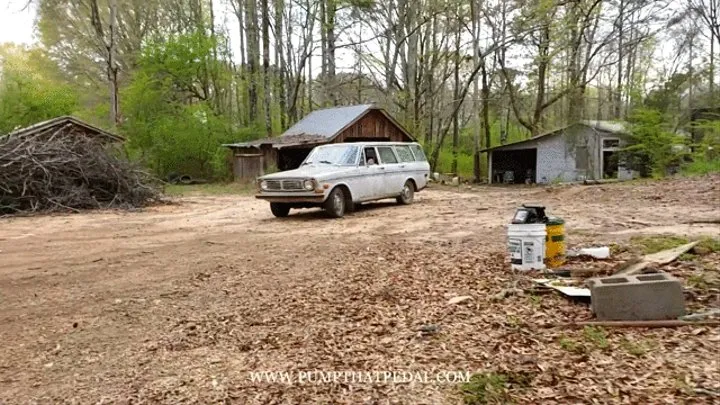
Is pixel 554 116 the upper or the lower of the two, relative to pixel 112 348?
upper

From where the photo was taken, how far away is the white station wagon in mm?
10867

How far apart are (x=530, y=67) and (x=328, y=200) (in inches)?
907

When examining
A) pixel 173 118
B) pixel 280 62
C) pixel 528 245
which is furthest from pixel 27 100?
pixel 528 245

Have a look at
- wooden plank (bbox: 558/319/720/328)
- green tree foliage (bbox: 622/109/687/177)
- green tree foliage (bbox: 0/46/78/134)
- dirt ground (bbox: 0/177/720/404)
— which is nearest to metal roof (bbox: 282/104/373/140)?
green tree foliage (bbox: 0/46/78/134)

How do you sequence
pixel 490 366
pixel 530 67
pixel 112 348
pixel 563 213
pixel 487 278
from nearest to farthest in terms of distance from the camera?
pixel 490 366 → pixel 112 348 → pixel 487 278 → pixel 563 213 → pixel 530 67

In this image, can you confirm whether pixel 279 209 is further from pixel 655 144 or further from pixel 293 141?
pixel 655 144

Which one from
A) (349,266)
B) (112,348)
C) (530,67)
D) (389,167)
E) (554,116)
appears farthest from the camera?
(554,116)

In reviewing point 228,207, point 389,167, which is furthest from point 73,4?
point 389,167

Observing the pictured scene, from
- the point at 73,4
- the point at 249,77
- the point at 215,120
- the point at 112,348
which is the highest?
the point at 73,4

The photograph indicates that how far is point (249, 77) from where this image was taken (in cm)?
3011

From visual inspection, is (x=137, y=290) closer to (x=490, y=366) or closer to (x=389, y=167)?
(x=490, y=366)

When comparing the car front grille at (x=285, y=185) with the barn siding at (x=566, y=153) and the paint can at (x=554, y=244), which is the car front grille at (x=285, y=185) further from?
the barn siding at (x=566, y=153)

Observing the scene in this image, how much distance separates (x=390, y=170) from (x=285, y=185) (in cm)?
323

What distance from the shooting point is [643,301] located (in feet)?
12.0
